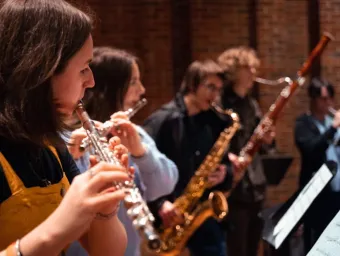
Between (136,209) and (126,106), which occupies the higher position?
(136,209)

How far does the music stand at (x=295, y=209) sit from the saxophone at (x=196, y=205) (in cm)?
143

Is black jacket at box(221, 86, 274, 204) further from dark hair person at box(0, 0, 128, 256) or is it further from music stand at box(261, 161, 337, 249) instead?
dark hair person at box(0, 0, 128, 256)

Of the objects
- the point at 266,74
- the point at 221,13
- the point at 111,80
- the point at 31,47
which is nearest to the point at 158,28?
the point at 221,13

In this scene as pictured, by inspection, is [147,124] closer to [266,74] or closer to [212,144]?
[212,144]

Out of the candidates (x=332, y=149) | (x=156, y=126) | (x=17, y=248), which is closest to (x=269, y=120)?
(x=332, y=149)

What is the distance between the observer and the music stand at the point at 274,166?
434 cm

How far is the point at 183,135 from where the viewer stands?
365cm

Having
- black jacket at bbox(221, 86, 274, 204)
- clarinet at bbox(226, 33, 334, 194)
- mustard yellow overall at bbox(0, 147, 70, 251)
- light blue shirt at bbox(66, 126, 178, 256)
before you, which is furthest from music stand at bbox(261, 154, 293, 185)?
mustard yellow overall at bbox(0, 147, 70, 251)

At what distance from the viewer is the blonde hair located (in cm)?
422

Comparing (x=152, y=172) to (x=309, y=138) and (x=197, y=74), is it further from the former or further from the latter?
(x=309, y=138)

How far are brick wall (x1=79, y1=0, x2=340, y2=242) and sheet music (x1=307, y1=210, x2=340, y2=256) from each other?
11.6ft

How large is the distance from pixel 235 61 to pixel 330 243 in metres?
2.89

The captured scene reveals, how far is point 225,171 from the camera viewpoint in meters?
3.83

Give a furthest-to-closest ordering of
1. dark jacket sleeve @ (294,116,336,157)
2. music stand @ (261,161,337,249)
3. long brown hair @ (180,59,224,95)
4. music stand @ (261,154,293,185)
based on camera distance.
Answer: music stand @ (261,154,293,185)
dark jacket sleeve @ (294,116,336,157)
long brown hair @ (180,59,224,95)
music stand @ (261,161,337,249)
